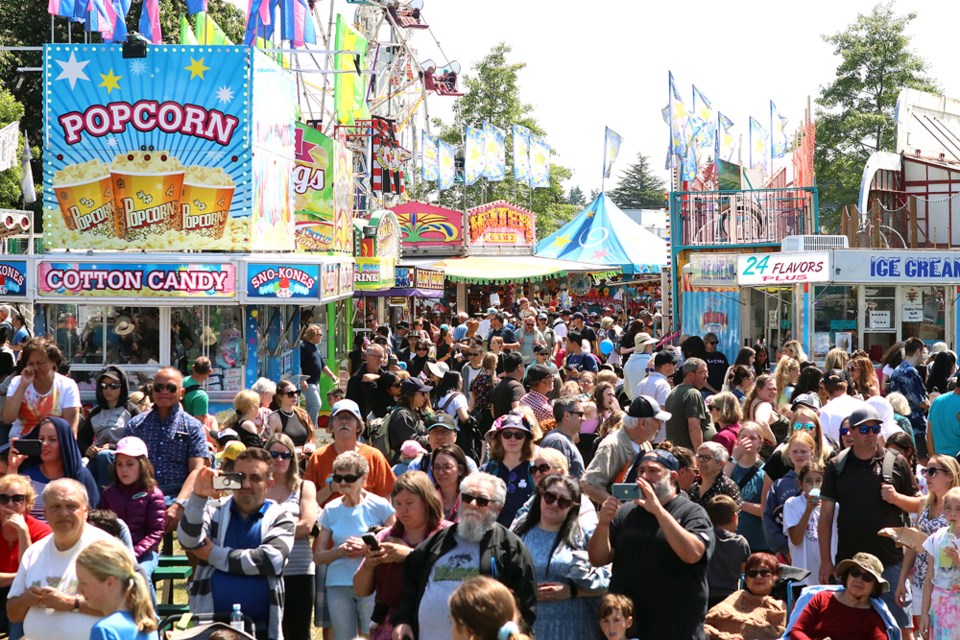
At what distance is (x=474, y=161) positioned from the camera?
48.1 m

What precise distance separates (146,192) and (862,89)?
140 ft

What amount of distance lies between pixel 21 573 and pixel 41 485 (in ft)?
5.05

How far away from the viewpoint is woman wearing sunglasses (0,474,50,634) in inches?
243

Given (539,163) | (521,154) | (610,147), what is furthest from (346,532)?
(539,163)

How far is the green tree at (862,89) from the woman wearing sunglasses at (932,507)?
47102 millimetres

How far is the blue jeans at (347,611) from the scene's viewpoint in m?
6.80

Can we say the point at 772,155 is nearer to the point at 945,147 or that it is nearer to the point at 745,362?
the point at 945,147

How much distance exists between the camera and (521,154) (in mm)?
50781

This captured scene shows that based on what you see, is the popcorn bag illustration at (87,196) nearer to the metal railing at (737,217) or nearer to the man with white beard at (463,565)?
the metal railing at (737,217)

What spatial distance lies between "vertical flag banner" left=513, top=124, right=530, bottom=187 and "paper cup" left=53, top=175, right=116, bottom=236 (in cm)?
3520

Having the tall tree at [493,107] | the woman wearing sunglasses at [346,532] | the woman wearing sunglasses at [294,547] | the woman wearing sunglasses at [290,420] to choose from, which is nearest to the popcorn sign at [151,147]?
the woman wearing sunglasses at [290,420]

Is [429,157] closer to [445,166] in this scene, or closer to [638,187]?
[445,166]

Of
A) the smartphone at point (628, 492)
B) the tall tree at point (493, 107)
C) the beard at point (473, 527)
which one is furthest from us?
the tall tree at point (493, 107)

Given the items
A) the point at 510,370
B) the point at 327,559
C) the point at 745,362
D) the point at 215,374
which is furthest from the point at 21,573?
the point at 215,374
